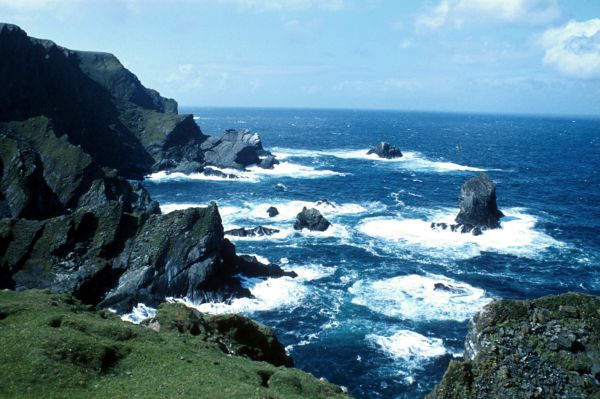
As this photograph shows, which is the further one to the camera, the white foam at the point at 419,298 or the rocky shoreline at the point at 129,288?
the white foam at the point at 419,298

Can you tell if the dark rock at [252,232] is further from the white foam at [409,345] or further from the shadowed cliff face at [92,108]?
the shadowed cliff face at [92,108]

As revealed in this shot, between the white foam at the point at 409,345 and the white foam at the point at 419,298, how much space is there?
4.97 m

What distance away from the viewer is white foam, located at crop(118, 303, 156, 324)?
185 feet

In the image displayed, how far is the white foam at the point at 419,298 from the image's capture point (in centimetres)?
5975

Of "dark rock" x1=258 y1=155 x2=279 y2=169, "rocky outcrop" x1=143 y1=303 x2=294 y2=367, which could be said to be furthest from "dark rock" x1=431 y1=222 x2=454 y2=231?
"dark rock" x1=258 y1=155 x2=279 y2=169

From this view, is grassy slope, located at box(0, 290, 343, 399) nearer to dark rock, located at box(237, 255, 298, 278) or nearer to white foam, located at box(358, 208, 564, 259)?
dark rock, located at box(237, 255, 298, 278)

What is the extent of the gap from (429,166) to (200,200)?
89014 millimetres

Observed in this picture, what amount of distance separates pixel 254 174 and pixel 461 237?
78.4 m

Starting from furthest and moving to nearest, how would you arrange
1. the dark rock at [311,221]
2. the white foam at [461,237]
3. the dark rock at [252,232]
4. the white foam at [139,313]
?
the dark rock at [311,221]
the dark rock at [252,232]
the white foam at [461,237]
the white foam at [139,313]

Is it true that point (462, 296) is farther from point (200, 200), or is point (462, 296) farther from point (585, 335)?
point (200, 200)

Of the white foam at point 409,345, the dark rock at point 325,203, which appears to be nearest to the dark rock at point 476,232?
the dark rock at point 325,203

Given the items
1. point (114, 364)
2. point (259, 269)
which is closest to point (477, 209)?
point (259, 269)

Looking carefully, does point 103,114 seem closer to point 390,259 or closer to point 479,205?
point 390,259

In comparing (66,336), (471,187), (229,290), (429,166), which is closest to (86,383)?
(66,336)
